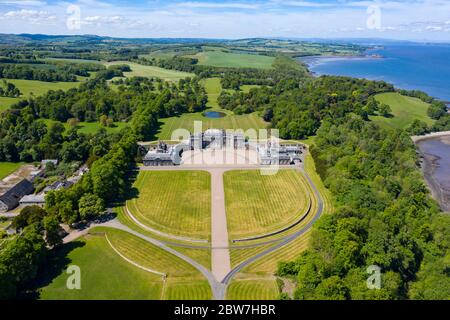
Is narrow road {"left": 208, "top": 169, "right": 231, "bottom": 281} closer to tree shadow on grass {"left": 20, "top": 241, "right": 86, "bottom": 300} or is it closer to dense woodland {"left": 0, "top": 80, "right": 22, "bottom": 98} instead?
tree shadow on grass {"left": 20, "top": 241, "right": 86, "bottom": 300}

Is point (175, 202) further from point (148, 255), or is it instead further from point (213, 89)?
point (213, 89)

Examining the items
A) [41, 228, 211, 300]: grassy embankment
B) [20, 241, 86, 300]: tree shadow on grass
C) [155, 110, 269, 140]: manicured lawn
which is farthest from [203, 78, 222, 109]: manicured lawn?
[20, 241, 86, 300]: tree shadow on grass

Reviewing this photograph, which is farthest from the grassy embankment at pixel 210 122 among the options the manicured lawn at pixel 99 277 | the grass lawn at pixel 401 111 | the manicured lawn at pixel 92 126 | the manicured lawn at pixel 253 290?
the manicured lawn at pixel 253 290

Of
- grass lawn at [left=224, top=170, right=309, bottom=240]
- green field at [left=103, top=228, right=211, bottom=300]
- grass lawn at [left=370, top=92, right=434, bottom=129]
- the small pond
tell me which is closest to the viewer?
green field at [left=103, top=228, right=211, bottom=300]

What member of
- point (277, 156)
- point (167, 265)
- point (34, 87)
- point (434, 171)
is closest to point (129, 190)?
point (167, 265)
